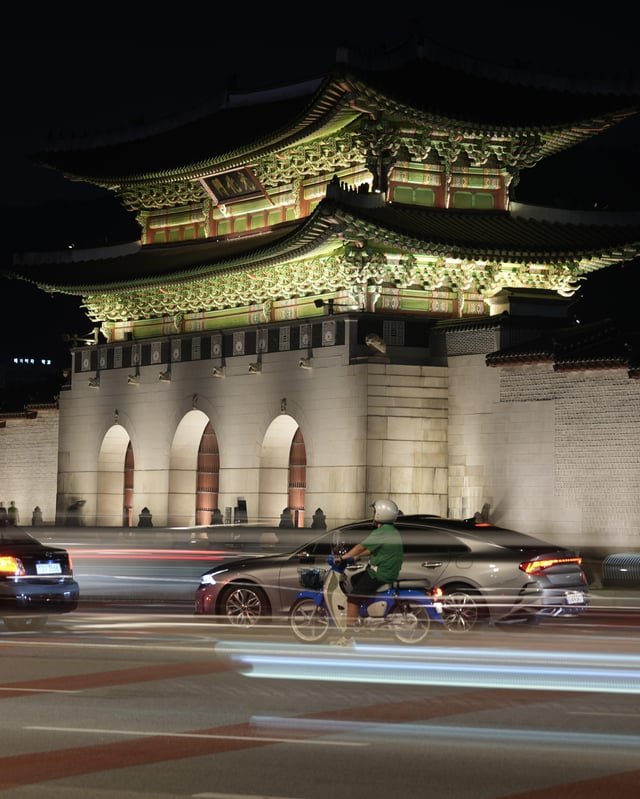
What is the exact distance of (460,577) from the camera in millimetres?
17672

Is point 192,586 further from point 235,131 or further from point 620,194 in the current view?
point 620,194

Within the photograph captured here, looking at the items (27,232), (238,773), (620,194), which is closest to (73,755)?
(238,773)

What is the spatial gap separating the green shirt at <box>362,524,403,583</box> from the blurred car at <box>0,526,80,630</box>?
4.95 meters

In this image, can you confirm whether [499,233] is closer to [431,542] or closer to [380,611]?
[431,542]

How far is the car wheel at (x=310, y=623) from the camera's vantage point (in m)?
16.1

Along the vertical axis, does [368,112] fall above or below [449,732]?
above

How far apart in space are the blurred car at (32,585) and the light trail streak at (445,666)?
3323 millimetres

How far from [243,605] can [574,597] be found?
12.9 feet

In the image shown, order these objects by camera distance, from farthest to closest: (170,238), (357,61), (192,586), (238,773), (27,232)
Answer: (27,232)
(170,238)
(357,61)
(192,586)
(238,773)

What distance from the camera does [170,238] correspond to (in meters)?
42.7

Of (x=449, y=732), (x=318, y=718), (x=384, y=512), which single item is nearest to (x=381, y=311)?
(x=384, y=512)

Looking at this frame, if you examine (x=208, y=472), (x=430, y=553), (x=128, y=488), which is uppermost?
(x=208, y=472)

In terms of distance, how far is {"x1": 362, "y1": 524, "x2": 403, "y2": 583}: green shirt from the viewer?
15.4m

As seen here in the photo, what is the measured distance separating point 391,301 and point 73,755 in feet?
85.6
